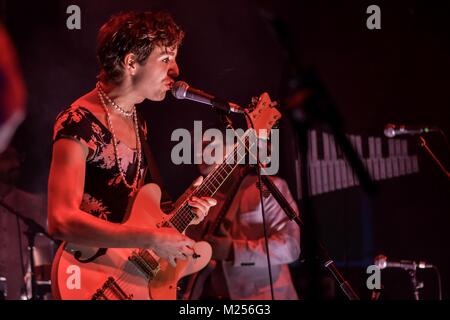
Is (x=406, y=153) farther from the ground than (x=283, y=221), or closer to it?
farther from the ground

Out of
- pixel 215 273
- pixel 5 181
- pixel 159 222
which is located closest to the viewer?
pixel 159 222

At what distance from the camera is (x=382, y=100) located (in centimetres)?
491

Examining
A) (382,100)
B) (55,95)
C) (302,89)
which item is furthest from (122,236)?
(382,100)

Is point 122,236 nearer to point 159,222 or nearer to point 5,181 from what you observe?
point 159,222

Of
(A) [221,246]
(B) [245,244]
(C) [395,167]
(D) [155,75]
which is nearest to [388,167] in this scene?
(C) [395,167]

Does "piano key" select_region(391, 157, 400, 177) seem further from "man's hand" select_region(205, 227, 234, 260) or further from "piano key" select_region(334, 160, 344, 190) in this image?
"man's hand" select_region(205, 227, 234, 260)

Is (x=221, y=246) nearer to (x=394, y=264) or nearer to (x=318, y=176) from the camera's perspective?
(x=394, y=264)

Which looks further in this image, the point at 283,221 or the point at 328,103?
the point at 283,221

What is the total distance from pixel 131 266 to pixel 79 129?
0.64 m

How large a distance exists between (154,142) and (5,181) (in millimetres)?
1268

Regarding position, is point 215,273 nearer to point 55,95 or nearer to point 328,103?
point 55,95

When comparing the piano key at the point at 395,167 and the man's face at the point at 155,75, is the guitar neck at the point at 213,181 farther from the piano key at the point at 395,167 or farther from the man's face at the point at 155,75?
the piano key at the point at 395,167
